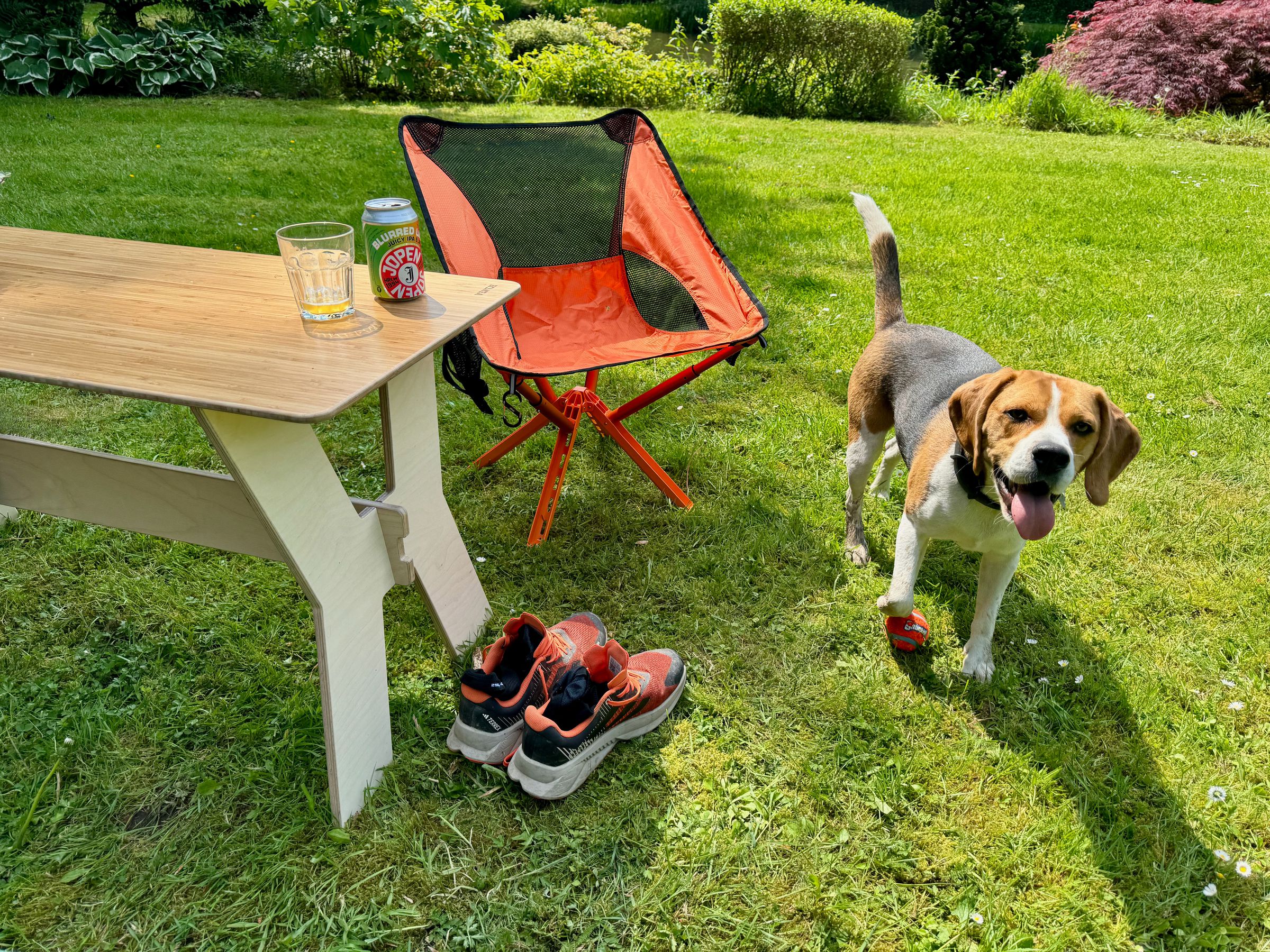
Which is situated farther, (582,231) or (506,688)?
(582,231)

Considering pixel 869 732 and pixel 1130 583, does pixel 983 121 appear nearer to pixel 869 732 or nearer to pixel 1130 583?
pixel 1130 583

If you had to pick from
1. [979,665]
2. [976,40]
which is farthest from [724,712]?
[976,40]

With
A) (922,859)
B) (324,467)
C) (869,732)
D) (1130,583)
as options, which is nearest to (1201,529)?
(1130,583)

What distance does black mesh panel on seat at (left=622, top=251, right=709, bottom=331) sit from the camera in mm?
3066

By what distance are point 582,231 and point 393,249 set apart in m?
1.73

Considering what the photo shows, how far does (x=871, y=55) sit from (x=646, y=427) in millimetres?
8009

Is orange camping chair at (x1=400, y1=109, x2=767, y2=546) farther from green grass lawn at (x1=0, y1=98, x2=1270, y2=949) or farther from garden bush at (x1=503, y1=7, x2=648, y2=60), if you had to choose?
garden bush at (x1=503, y1=7, x2=648, y2=60)

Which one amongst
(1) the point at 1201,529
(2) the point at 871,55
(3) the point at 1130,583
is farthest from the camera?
(2) the point at 871,55

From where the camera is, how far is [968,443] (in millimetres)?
1986

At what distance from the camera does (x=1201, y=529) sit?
2.89 meters

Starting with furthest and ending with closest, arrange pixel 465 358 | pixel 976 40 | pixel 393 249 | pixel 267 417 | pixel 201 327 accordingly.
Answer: pixel 976 40 → pixel 465 358 → pixel 393 249 → pixel 201 327 → pixel 267 417

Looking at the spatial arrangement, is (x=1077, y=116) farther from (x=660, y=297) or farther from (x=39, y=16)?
(x=39, y=16)

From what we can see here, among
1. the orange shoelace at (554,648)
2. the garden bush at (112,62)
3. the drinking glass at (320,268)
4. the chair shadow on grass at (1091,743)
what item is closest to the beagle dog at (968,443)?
the chair shadow on grass at (1091,743)

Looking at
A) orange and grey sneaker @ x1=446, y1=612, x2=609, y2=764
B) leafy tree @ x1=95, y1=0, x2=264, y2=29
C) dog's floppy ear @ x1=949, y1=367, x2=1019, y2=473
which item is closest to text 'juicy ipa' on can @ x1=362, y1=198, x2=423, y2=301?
orange and grey sneaker @ x1=446, y1=612, x2=609, y2=764
